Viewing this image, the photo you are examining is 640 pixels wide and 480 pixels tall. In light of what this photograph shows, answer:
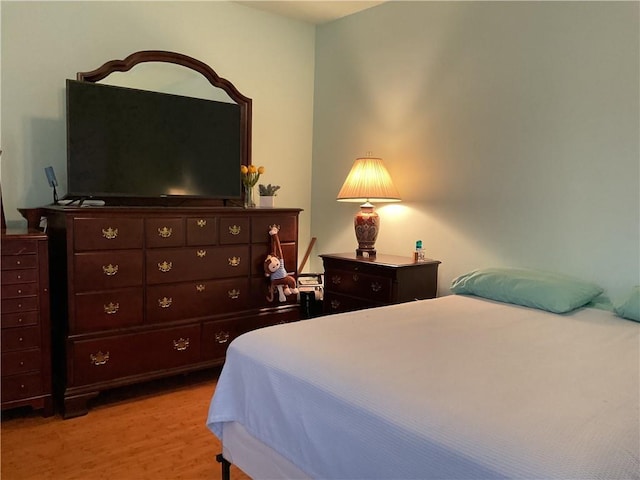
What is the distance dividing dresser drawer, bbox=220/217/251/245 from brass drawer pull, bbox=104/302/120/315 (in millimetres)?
693

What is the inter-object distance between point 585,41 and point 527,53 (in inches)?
12.3

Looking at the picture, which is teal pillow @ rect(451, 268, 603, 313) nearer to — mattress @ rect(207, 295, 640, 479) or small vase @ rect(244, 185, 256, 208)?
mattress @ rect(207, 295, 640, 479)

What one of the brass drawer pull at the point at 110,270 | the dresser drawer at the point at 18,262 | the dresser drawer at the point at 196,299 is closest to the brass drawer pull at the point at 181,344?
the dresser drawer at the point at 196,299

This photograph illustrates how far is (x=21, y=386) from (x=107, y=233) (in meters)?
0.85

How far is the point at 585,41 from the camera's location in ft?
8.09

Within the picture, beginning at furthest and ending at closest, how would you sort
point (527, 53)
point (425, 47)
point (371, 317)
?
point (425, 47) → point (527, 53) → point (371, 317)

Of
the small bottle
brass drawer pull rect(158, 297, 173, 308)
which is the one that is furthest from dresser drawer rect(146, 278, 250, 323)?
the small bottle

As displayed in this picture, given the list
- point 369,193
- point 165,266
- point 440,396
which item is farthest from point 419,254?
point 440,396

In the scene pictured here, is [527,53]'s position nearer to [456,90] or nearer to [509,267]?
[456,90]

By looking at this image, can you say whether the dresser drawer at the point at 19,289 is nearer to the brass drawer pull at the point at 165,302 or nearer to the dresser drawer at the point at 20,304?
the dresser drawer at the point at 20,304

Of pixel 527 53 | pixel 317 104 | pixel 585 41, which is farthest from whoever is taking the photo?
pixel 317 104

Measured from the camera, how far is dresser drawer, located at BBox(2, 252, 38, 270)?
232 centimetres

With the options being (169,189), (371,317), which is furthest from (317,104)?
(371,317)

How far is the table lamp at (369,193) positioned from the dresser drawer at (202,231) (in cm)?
92
